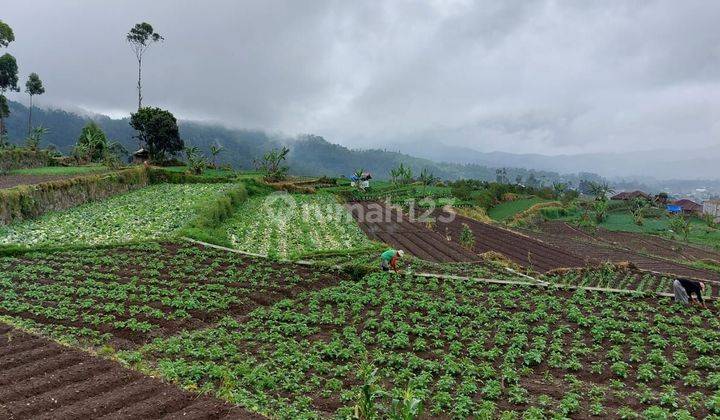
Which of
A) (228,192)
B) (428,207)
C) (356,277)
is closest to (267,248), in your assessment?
(356,277)

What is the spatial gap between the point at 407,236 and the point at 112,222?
17.7 meters

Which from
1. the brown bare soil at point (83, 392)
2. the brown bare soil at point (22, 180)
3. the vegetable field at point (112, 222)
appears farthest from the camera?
the brown bare soil at point (22, 180)

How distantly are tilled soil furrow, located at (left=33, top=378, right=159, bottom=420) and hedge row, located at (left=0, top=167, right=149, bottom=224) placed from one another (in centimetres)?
1871

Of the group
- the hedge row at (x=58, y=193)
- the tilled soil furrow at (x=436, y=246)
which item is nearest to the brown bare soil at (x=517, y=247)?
the tilled soil furrow at (x=436, y=246)

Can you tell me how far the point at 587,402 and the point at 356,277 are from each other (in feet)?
32.7

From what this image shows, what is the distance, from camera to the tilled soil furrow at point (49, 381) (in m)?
8.22

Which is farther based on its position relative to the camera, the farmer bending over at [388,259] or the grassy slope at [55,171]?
the grassy slope at [55,171]

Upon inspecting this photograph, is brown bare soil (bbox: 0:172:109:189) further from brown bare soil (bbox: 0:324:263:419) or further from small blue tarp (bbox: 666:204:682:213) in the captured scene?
small blue tarp (bbox: 666:204:682:213)

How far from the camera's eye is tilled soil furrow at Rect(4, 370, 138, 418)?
7.73 m

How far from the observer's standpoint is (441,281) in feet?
56.2

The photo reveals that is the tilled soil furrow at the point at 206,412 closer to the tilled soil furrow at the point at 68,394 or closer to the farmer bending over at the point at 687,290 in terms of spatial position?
the tilled soil furrow at the point at 68,394

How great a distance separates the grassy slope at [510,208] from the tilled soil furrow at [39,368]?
2136 inches

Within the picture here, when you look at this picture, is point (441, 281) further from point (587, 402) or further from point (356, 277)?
point (587, 402)

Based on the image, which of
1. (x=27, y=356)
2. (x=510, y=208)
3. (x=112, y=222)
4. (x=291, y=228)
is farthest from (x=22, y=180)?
(x=510, y=208)
